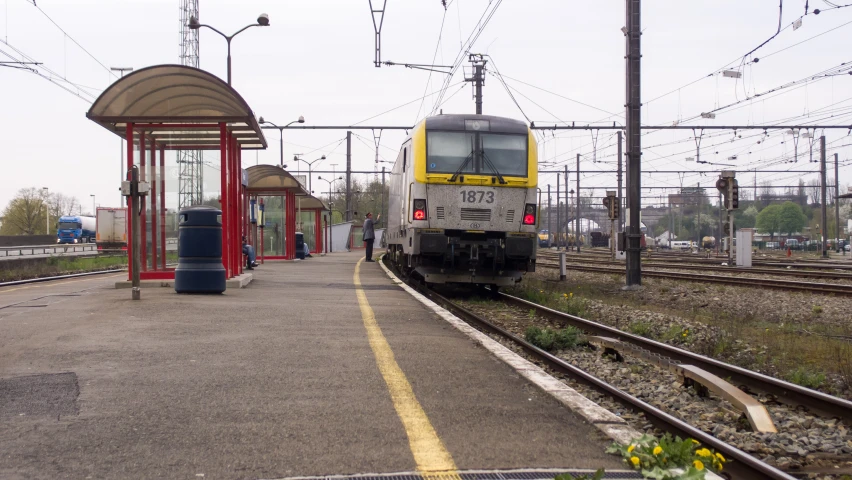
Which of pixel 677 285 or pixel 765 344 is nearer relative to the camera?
pixel 765 344

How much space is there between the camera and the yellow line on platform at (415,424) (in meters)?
3.81

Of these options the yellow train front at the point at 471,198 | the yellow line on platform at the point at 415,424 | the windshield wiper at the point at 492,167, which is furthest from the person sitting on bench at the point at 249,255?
the yellow line on platform at the point at 415,424

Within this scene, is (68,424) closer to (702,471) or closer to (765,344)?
(702,471)

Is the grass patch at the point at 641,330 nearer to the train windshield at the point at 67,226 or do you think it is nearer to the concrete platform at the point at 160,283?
the concrete platform at the point at 160,283

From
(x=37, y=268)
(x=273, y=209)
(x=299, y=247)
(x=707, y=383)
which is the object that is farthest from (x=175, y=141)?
(x=299, y=247)

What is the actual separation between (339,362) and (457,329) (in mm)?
2967

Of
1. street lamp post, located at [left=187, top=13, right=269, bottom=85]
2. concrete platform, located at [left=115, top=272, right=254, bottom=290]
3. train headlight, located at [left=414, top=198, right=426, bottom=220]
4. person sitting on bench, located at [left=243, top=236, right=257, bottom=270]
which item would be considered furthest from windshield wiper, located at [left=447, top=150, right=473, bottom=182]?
street lamp post, located at [left=187, top=13, right=269, bottom=85]

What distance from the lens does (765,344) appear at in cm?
921

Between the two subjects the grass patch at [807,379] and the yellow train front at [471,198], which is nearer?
the grass patch at [807,379]

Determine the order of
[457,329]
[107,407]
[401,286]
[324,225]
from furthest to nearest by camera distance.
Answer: [324,225]
[401,286]
[457,329]
[107,407]

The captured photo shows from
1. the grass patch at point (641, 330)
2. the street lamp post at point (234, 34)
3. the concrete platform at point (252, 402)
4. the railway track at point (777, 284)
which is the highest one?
the street lamp post at point (234, 34)

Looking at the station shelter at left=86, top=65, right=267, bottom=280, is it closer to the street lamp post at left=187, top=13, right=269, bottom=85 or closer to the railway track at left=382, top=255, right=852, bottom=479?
the railway track at left=382, top=255, right=852, bottom=479

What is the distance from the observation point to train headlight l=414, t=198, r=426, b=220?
1413 cm

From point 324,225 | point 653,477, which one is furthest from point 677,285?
point 324,225
